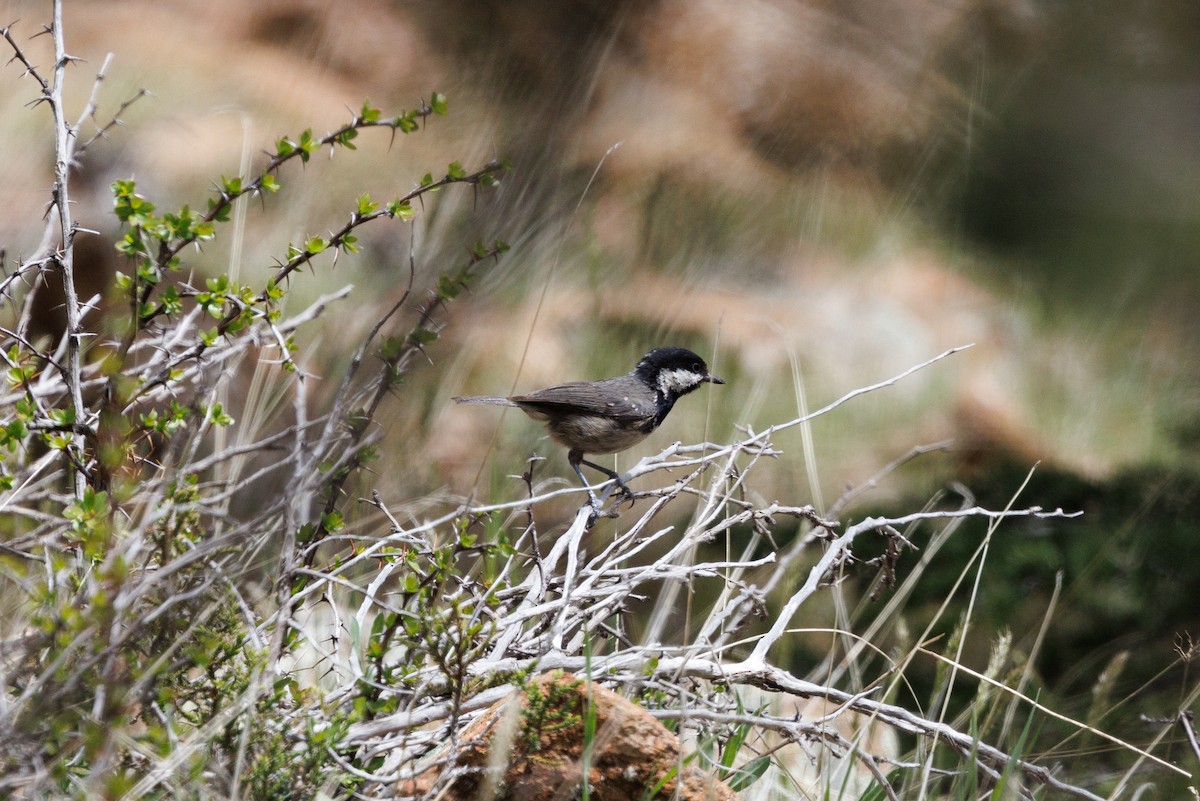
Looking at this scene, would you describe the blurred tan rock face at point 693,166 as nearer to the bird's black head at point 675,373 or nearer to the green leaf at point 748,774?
the bird's black head at point 675,373

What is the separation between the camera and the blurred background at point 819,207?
193 inches

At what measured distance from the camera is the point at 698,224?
237 inches

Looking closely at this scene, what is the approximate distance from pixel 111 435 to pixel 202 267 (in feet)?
12.1

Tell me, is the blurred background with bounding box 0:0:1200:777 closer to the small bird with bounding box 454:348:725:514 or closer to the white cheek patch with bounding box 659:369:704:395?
the small bird with bounding box 454:348:725:514

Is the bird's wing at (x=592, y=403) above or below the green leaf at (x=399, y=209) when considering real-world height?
below

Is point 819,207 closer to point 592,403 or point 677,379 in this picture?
point 677,379

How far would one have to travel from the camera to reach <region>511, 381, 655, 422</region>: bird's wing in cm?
388

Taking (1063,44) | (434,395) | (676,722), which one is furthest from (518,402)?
(1063,44)

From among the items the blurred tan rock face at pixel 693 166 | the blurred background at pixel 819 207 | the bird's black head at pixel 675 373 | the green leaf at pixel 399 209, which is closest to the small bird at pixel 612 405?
the bird's black head at pixel 675 373

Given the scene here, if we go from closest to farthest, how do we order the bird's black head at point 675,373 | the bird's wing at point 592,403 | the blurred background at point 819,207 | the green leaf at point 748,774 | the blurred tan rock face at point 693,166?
the green leaf at point 748,774, the bird's wing at point 592,403, the bird's black head at point 675,373, the blurred background at point 819,207, the blurred tan rock face at point 693,166

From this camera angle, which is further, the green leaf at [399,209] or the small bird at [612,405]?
the small bird at [612,405]

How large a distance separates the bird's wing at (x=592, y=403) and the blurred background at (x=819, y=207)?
0.73 m

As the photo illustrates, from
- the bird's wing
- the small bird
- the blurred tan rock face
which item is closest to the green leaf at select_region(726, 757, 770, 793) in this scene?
the small bird

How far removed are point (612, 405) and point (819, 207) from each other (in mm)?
3193
